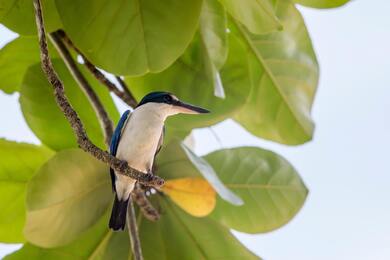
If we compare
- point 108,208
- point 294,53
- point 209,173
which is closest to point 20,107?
point 108,208

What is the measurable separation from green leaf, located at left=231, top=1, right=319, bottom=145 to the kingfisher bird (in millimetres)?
402

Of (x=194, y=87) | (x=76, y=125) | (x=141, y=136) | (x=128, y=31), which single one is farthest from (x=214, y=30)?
(x=76, y=125)

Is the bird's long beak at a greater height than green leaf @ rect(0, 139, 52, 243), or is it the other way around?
the bird's long beak

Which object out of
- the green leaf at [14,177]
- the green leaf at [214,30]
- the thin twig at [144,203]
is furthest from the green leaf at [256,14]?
the green leaf at [14,177]

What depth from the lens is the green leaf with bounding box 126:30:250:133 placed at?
78cm

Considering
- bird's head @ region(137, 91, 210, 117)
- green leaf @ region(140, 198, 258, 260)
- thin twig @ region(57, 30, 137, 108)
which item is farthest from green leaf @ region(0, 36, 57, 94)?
bird's head @ region(137, 91, 210, 117)

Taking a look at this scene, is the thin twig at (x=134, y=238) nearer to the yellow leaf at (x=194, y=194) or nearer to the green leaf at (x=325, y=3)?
the yellow leaf at (x=194, y=194)

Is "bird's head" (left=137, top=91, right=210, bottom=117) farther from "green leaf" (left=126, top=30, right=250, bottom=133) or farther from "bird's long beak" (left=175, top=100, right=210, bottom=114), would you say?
"green leaf" (left=126, top=30, right=250, bottom=133)

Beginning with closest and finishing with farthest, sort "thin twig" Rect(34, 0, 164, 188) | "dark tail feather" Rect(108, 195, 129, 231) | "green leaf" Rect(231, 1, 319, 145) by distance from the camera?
1. "thin twig" Rect(34, 0, 164, 188)
2. "dark tail feather" Rect(108, 195, 129, 231)
3. "green leaf" Rect(231, 1, 319, 145)

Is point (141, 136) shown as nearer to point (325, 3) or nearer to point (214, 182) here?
point (214, 182)

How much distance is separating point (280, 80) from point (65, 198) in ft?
1.35

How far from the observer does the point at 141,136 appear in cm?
58

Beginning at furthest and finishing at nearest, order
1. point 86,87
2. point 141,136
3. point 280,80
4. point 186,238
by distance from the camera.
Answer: point 280,80
point 186,238
point 86,87
point 141,136

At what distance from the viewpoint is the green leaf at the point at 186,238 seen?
87 centimetres
